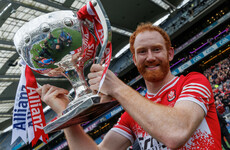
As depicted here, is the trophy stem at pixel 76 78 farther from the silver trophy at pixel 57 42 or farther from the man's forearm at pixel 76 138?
the man's forearm at pixel 76 138

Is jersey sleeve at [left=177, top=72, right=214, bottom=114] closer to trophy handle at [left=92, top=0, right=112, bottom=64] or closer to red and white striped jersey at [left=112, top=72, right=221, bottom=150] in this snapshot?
red and white striped jersey at [left=112, top=72, right=221, bottom=150]

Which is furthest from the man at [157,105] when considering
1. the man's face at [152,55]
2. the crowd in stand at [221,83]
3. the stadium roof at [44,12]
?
the stadium roof at [44,12]

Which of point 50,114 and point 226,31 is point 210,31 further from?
point 50,114

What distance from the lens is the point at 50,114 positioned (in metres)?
20.8

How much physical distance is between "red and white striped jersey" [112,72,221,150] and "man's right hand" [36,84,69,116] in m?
0.36

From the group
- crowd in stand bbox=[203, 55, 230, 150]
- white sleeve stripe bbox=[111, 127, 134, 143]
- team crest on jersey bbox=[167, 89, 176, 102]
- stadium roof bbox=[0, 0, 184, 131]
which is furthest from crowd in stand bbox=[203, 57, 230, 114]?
team crest on jersey bbox=[167, 89, 176, 102]

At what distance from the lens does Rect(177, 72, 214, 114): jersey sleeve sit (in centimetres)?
81

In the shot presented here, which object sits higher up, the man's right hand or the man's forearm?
the man's right hand

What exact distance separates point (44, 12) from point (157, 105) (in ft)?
37.6

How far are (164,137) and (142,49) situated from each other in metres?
0.40

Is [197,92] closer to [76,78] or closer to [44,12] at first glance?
[76,78]

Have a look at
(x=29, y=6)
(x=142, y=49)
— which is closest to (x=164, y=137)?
(x=142, y=49)

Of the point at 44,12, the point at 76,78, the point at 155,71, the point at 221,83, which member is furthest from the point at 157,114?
the point at 221,83

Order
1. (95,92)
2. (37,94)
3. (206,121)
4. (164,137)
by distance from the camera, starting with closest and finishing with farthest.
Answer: (164,137), (95,92), (206,121), (37,94)
